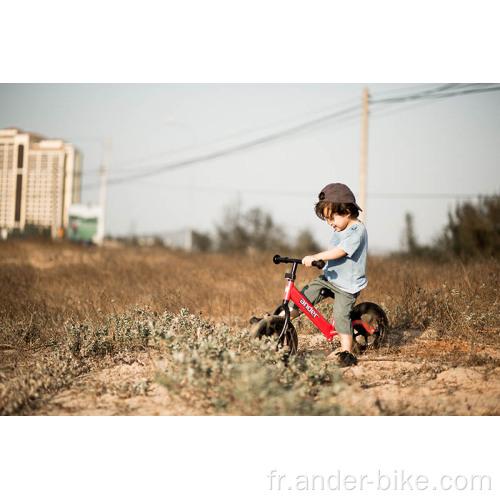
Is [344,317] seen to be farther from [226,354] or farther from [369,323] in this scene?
[226,354]

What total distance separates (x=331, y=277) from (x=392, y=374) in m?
0.96

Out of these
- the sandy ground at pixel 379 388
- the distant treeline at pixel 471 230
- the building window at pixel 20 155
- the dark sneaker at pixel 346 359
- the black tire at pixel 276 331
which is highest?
the building window at pixel 20 155

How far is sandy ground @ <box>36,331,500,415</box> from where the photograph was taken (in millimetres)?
3135

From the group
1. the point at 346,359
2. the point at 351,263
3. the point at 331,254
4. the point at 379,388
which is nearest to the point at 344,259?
the point at 351,263

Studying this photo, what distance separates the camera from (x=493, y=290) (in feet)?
19.5

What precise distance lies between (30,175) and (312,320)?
11.4 metres

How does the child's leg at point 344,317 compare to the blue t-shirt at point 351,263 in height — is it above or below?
below

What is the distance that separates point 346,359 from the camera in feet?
13.0

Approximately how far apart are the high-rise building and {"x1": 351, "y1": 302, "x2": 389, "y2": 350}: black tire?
8383 millimetres

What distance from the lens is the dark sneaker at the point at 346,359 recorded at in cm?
394

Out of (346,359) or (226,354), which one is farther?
(346,359)

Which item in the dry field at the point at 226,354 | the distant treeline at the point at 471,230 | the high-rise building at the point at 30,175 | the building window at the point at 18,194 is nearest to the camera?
the dry field at the point at 226,354

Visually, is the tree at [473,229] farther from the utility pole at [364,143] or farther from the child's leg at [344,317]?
the child's leg at [344,317]

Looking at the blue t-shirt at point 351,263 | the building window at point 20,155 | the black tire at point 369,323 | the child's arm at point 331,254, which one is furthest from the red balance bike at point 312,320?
the building window at point 20,155
